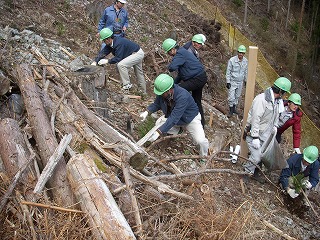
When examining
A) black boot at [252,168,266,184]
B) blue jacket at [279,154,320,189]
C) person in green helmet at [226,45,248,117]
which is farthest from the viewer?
person in green helmet at [226,45,248,117]

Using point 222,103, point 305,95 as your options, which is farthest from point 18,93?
point 305,95

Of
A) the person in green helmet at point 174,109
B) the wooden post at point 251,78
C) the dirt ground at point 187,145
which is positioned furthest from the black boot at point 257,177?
A: the person in green helmet at point 174,109

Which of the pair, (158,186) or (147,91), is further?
(147,91)

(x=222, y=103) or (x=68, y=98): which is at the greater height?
(x=68, y=98)

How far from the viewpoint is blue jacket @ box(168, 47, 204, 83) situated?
5777 mm

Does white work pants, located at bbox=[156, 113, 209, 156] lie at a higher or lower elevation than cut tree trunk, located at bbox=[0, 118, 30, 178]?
lower

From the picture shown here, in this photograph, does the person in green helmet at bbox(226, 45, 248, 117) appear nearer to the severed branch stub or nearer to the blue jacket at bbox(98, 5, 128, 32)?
the blue jacket at bbox(98, 5, 128, 32)

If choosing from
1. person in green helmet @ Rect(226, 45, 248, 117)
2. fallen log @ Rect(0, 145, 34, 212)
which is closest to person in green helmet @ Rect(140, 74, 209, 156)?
fallen log @ Rect(0, 145, 34, 212)

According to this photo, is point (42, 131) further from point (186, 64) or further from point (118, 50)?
point (118, 50)

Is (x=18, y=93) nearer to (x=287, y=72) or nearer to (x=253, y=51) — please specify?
(x=253, y=51)

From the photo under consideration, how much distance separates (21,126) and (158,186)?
1836 millimetres

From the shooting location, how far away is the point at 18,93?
4820mm

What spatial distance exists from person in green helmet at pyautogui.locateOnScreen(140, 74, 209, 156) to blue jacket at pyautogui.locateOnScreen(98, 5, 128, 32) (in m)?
2.89

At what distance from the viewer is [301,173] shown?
5582mm
